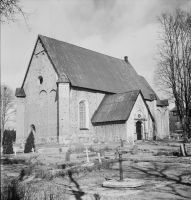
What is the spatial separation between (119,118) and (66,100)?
6.15 metres

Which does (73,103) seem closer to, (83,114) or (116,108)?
(83,114)

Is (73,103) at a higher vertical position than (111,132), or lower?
higher

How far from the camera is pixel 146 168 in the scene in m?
11.9

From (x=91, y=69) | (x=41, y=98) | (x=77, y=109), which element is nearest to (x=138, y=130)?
(x=77, y=109)

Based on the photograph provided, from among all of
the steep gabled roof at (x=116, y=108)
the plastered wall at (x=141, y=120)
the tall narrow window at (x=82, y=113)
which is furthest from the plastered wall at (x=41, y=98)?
the plastered wall at (x=141, y=120)

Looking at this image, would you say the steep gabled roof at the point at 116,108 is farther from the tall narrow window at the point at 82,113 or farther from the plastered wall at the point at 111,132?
the tall narrow window at the point at 82,113

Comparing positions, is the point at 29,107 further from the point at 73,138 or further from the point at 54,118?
the point at 73,138

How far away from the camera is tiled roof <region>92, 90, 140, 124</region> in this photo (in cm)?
2855

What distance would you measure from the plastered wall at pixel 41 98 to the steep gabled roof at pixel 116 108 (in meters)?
5.22

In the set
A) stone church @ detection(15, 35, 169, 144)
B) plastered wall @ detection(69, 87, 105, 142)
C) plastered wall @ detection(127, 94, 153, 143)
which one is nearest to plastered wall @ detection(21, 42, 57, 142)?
stone church @ detection(15, 35, 169, 144)

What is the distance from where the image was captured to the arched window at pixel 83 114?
2978cm

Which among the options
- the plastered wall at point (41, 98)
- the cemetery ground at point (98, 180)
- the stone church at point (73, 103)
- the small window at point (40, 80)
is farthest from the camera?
the small window at point (40, 80)

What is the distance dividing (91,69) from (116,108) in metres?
6.83

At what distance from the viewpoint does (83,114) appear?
30.1m
